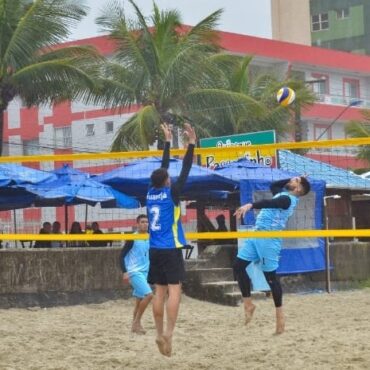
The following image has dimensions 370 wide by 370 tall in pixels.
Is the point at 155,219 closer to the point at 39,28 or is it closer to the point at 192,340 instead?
the point at 192,340

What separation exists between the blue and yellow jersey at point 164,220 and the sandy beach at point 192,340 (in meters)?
1.07

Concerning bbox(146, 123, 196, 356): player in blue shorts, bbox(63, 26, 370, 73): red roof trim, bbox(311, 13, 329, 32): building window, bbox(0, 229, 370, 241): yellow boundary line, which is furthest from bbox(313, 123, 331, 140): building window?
bbox(146, 123, 196, 356): player in blue shorts

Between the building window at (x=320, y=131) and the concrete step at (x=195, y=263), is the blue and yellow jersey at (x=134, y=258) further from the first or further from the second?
the building window at (x=320, y=131)

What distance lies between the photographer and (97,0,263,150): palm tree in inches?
960

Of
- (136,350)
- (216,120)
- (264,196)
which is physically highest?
(216,120)

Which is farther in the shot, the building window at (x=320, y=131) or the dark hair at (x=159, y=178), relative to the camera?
the building window at (x=320, y=131)

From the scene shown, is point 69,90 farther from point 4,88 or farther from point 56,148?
point 56,148

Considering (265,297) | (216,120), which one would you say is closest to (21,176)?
(265,297)

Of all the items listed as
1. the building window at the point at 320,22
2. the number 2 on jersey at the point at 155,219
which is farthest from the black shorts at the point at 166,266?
the building window at the point at 320,22

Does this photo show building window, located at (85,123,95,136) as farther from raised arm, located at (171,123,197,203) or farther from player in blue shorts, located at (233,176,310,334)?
raised arm, located at (171,123,197,203)

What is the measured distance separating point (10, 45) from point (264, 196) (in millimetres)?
8913

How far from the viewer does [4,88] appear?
22.7 metres

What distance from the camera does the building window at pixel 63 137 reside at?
39156 mm

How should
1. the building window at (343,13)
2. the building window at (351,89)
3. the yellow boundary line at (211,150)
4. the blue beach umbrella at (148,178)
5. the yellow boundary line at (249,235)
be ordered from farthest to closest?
the building window at (343,13) < the building window at (351,89) < the blue beach umbrella at (148,178) < the yellow boundary line at (211,150) < the yellow boundary line at (249,235)
